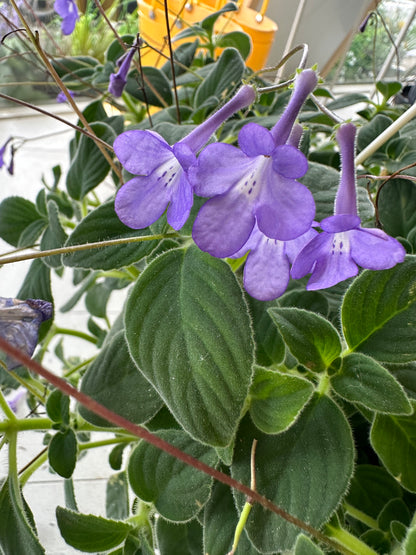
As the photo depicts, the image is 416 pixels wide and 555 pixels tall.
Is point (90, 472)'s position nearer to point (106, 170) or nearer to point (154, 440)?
point (106, 170)

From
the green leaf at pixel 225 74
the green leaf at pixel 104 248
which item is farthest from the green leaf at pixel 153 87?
the green leaf at pixel 104 248

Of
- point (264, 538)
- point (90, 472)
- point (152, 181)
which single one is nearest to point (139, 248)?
point (152, 181)

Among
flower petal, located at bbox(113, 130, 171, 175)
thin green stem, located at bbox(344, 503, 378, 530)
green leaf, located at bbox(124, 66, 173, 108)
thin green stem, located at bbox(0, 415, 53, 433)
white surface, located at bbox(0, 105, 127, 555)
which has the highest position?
flower petal, located at bbox(113, 130, 171, 175)

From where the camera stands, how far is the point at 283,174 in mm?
231

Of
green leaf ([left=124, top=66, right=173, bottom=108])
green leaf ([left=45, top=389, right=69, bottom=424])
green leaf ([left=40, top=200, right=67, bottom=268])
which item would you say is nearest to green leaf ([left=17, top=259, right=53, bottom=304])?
green leaf ([left=40, top=200, right=67, bottom=268])

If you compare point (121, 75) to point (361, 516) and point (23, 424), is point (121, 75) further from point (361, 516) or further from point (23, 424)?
point (361, 516)

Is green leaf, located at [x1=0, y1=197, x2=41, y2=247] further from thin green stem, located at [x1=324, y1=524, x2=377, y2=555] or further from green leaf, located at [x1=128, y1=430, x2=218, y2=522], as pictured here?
thin green stem, located at [x1=324, y1=524, x2=377, y2=555]

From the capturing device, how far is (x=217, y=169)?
0.79 feet

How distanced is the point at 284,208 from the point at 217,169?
0.12ft

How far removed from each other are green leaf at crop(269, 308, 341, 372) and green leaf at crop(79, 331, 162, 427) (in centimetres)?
11

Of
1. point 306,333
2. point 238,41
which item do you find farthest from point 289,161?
point 238,41

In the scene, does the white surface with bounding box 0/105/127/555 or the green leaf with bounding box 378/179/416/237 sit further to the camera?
the white surface with bounding box 0/105/127/555

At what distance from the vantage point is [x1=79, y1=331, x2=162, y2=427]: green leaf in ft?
1.17

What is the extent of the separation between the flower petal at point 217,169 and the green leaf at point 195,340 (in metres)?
0.07
